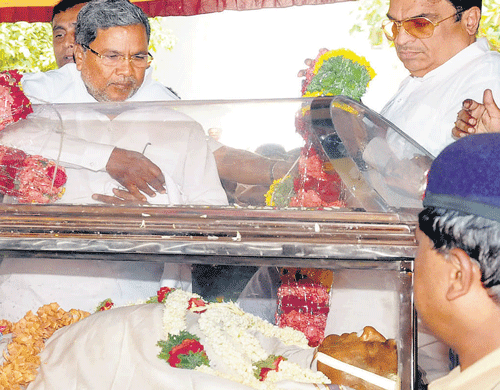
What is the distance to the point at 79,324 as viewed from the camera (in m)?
1.56

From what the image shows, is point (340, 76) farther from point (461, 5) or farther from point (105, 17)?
point (105, 17)

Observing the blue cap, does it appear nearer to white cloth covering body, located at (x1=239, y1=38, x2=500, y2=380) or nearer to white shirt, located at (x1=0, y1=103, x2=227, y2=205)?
white cloth covering body, located at (x1=239, y1=38, x2=500, y2=380)

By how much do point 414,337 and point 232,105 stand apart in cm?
96

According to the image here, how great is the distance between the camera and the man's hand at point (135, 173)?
1621 mm

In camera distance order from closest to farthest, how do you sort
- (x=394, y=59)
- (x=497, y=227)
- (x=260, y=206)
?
(x=497, y=227)
(x=260, y=206)
(x=394, y=59)

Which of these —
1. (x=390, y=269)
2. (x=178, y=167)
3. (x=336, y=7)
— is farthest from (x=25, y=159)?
(x=336, y=7)

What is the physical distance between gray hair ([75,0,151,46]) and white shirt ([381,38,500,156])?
1187mm

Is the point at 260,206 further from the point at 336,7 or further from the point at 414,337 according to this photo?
the point at 336,7

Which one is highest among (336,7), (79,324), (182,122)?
(336,7)

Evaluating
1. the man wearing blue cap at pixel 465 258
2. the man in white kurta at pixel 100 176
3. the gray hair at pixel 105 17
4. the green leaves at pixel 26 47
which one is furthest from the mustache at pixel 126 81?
the green leaves at pixel 26 47

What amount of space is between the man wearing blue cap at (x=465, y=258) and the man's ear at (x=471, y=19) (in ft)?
4.89

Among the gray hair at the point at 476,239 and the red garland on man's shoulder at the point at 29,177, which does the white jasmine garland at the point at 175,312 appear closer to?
the red garland on man's shoulder at the point at 29,177

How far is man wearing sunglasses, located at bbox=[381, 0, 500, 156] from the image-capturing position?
82.9 inches

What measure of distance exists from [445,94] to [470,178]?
1.26 metres
